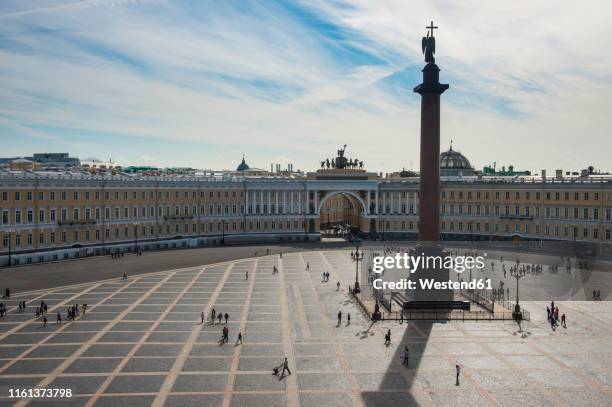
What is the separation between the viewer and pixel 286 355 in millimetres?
32781

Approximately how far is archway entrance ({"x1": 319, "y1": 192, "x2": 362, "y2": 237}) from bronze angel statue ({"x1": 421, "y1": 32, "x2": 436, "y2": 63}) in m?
61.6

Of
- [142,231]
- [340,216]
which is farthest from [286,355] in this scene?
[340,216]

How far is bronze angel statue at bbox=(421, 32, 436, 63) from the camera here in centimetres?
4413

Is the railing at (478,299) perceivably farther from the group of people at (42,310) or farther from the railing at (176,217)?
the railing at (176,217)

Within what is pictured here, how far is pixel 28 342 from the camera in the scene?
114 feet

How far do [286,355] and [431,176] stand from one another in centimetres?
1982

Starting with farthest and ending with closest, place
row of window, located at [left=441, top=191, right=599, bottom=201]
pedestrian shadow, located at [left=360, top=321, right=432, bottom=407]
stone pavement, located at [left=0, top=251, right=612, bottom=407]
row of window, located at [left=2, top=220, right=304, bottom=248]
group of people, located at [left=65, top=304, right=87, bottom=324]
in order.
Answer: row of window, located at [left=441, top=191, right=599, bottom=201], row of window, located at [left=2, top=220, right=304, bottom=248], group of people, located at [left=65, top=304, right=87, bottom=324], stone pavement, located at [left=0, top=251, right=612, bottom=407], pedestrian shadow, located at [left=360, top=321, right=432, bottom=407]

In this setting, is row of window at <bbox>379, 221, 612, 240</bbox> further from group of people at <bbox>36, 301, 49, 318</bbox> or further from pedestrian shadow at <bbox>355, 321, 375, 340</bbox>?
group of people at <bbox>36, 301, 49, 318</bbox>

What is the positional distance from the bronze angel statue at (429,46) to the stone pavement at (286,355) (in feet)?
71.3

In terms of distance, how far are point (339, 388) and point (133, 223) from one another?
6102 cm

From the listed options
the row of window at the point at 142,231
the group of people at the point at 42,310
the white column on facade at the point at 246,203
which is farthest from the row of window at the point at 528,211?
the group of people at the point at 42,310

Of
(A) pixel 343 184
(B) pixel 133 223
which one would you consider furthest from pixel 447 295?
(A) pixel 343 184

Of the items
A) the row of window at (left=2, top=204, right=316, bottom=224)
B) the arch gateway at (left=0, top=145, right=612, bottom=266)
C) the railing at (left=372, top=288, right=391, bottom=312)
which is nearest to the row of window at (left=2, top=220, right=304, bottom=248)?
the arch gateway at (left=0, top=145, right=612, bottom=266)

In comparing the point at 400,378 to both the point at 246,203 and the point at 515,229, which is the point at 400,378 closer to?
the point at 515,229
